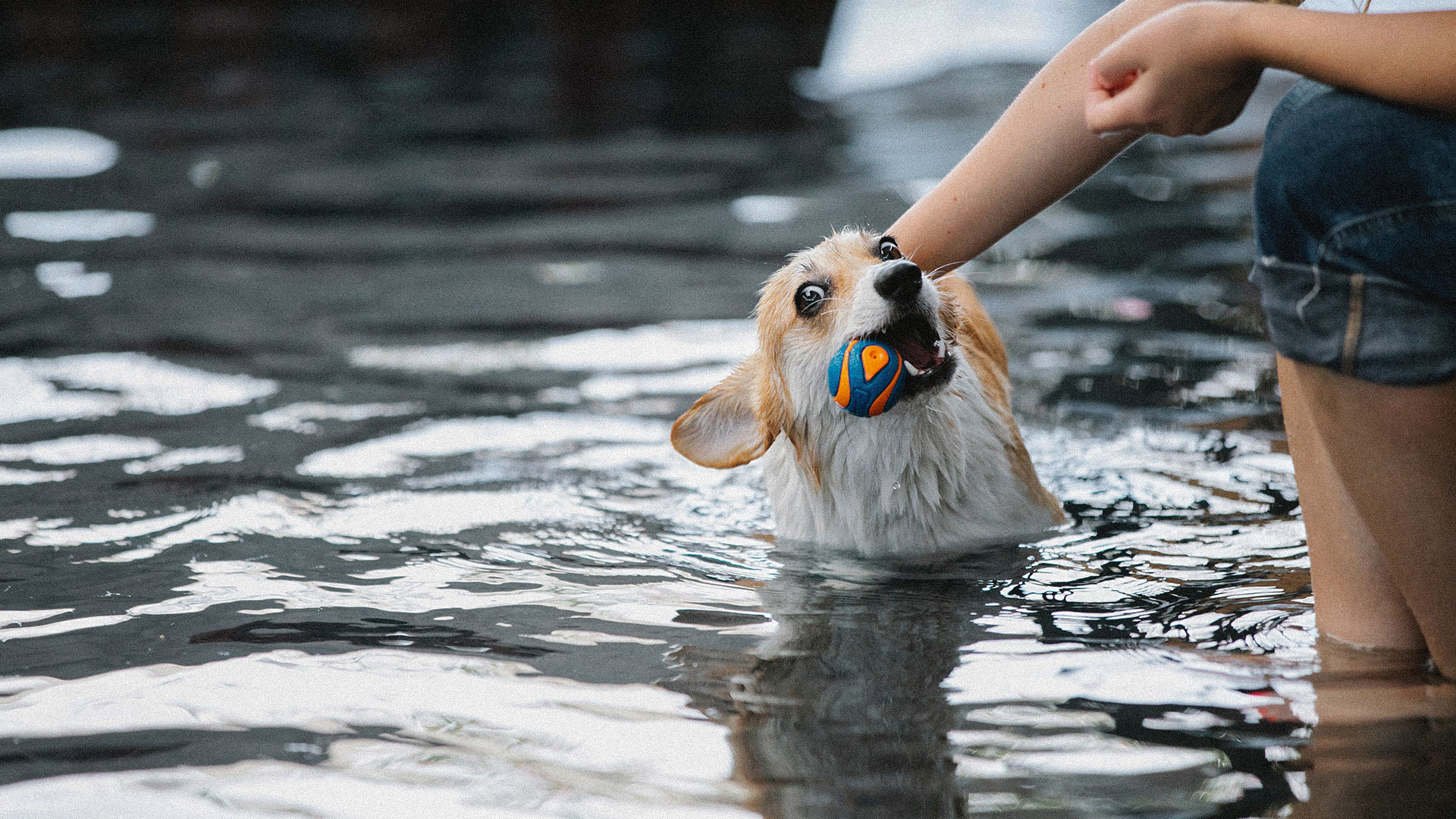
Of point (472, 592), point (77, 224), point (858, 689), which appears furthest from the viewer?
point (77, 224)

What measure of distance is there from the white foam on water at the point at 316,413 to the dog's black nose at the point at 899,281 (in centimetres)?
194

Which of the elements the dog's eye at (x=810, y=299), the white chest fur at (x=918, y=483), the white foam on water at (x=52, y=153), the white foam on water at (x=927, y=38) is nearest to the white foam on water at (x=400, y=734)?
the white chest fur at (x=918, y=483)

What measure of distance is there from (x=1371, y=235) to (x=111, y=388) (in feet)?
12.3

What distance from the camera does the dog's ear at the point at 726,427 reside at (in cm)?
278

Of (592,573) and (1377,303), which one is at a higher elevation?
(1377,303)

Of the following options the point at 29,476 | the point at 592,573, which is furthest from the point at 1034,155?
the point at 29,476

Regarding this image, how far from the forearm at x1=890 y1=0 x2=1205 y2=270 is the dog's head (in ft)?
0.46

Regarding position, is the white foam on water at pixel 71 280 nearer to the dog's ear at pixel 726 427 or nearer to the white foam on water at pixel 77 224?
the white foam on water at pixel 77 224

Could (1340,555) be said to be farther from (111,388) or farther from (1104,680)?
(111,388)

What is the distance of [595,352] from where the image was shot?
4.75 metres

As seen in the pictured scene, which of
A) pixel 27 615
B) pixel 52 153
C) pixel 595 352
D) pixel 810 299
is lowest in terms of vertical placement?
pixel 27 615

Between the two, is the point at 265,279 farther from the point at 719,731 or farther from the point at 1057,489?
the point at 719,731

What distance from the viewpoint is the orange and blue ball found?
2.61 meters

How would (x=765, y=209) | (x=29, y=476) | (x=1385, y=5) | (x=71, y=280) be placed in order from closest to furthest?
(x=1385, y=5) → (x=29, y=476) → (x=71, y=280) → (x=765, y=209)
